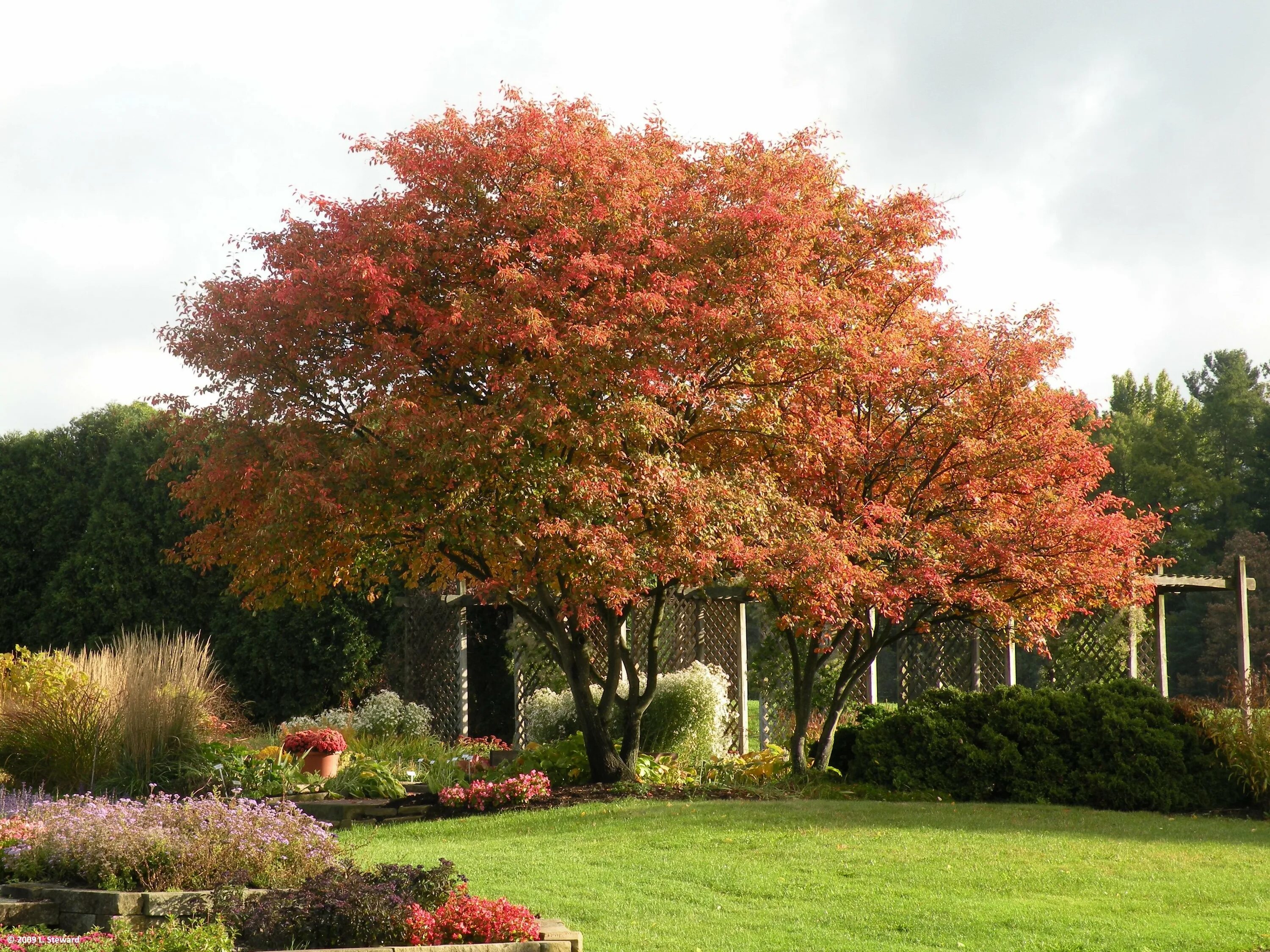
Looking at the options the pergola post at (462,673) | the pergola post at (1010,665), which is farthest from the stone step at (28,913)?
the pergola post at (1010,665)

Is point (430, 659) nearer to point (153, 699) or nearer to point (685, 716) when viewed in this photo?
point (685, 716)

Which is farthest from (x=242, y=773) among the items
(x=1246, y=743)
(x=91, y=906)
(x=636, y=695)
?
(x=1246, y=743)

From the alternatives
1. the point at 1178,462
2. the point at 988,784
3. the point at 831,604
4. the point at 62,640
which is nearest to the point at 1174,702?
the point at 988,784

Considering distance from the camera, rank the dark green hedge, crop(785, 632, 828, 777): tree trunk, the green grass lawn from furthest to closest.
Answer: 1. crop(785, 632, 828, 777): tree trunk
2. the dark green hedge
3. the green grass lawn

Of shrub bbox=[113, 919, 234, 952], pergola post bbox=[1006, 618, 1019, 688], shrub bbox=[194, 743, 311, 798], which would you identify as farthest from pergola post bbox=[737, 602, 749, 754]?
shrub bbox=[113, 919, 234, 952]

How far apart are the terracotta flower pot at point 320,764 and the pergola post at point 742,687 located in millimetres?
4360

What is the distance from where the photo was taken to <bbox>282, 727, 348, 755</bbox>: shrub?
10227 millimetres

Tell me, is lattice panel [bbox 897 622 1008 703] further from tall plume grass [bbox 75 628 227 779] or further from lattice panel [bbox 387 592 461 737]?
tall plume grass [bbox 75 628 227 779]

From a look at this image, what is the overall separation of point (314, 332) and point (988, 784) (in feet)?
21.6

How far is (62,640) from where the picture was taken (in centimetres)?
1722

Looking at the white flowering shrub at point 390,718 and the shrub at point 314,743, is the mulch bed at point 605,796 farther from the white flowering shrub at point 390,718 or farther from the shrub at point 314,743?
the white flowering shrub at point 390,718

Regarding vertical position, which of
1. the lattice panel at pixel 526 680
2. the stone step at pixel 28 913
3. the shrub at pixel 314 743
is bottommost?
the stone step at pixel 28 913

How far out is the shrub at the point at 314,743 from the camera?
10.2 meters

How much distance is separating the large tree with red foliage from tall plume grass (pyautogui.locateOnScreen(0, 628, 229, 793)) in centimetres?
111
